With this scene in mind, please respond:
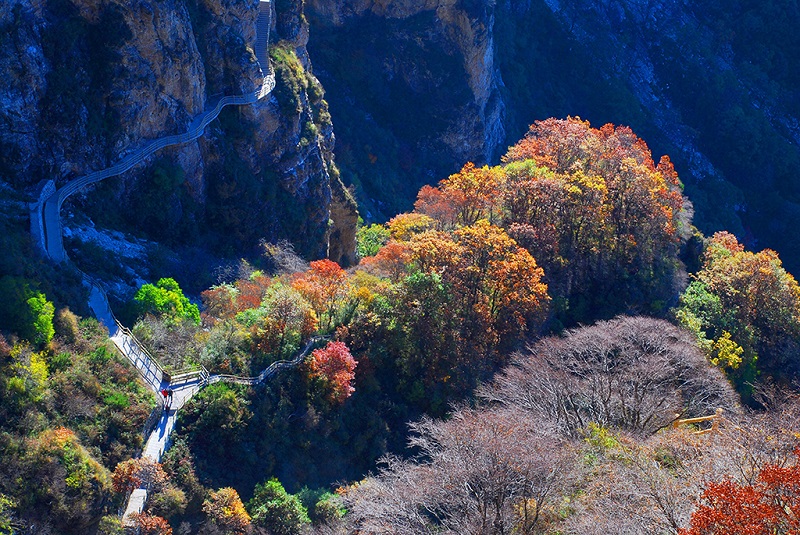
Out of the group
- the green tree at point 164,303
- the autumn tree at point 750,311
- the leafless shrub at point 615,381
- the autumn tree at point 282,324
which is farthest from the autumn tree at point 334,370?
the autumn tree at point 750,311

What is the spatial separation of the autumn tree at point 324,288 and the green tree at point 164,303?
14.6ft

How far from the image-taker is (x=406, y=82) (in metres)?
72.8

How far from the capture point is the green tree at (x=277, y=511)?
75.3ft

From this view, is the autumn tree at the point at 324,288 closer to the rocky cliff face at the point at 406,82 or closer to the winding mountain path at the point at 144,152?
the winding mountain path at the point at 144,152

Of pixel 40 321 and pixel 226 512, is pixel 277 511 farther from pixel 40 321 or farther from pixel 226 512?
pixel 40 321

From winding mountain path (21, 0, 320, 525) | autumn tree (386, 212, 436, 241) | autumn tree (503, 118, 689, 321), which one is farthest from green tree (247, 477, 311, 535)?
autumn tree (386, 212, 436, 241)

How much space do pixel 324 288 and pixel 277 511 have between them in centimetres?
980

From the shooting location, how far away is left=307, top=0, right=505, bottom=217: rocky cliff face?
67188 mm

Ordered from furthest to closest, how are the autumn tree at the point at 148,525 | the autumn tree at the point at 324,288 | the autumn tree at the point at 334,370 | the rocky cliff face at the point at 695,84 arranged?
1. the rocky cliff face at the point at 695,84
2. the autumn tree at the point at 324,288
3. the autumn tree at the point at 334,370
4. the autumn tree at the point at 148,525

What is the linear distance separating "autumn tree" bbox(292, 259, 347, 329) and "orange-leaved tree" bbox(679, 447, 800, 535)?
17.3 meters

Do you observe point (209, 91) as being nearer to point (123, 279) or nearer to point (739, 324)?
point (123, 279)

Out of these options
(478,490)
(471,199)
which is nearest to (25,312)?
(478,490)

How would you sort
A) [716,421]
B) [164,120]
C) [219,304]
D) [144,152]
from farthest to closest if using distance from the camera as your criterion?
[164,120]
[144,152]
[219,304]
[716,421]

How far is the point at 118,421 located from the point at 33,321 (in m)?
4.14
